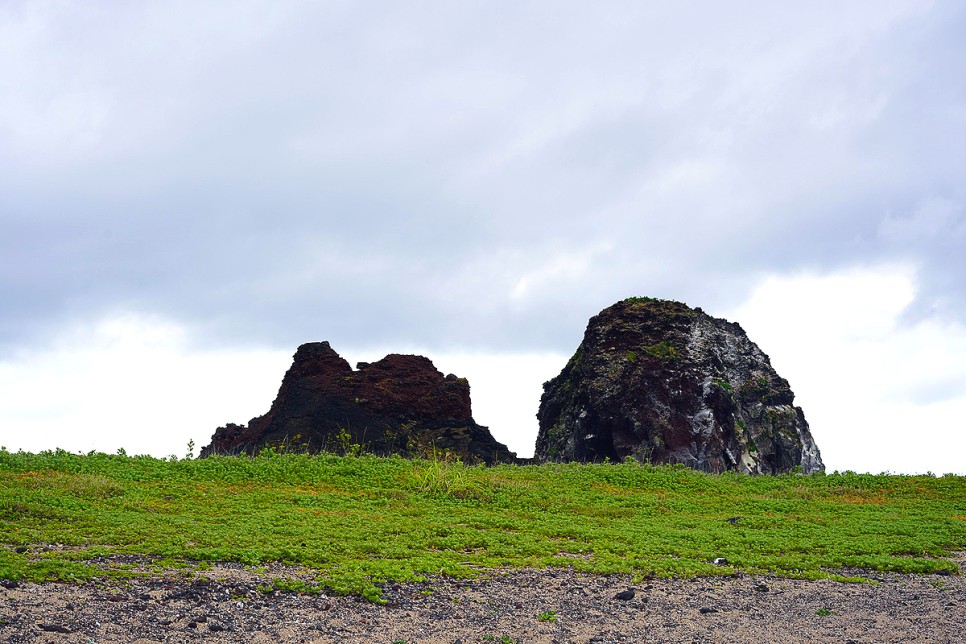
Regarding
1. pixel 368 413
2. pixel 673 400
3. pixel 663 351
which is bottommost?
pixel 368 413

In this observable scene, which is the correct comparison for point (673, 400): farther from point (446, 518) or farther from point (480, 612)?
point (480, 612)

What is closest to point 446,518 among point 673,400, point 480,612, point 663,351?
point 480,612

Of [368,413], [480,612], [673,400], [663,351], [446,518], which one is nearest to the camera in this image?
[480,612]

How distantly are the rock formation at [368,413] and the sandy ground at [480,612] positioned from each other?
1182 inches

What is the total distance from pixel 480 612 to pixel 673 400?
1447 inches

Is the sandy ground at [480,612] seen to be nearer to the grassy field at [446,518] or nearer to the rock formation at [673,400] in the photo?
the grassy field at [446,518]

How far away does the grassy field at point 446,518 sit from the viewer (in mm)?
14039

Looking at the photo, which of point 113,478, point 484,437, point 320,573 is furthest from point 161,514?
point 484,437

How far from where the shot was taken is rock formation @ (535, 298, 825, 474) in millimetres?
45375

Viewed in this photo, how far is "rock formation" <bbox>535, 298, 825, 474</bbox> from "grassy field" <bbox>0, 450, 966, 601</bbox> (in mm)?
12978

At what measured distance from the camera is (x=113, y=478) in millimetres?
23422

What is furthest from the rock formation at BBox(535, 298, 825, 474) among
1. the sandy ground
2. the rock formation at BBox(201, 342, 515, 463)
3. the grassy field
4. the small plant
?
the sandy ground

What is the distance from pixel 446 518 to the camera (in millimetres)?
19797

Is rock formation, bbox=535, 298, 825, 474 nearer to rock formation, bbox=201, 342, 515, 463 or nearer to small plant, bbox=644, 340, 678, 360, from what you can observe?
small plant, bbox=644, 340, 678, 360
